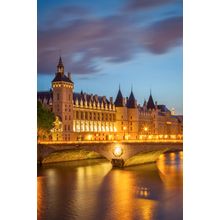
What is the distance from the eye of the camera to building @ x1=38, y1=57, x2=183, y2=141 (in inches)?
729

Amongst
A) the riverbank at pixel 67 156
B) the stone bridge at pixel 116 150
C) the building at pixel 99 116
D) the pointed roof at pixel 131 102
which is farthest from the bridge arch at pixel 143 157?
the pointed roof at pixel 131 102

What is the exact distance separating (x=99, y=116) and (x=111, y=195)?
47.0ft

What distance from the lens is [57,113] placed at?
18.9m

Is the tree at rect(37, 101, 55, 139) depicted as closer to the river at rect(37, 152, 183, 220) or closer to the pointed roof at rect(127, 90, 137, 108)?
the river at rect(37, 152, 183, 220)

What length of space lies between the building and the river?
688 centimetres

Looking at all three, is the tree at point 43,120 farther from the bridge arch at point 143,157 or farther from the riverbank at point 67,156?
the bridge arch at point 143,157

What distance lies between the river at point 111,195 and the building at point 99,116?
6880 millimetres

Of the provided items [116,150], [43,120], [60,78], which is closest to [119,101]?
[60,78]

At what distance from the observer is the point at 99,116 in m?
21.8

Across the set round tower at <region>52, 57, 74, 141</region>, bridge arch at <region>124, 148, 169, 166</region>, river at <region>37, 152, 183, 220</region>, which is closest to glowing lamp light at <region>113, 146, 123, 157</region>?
bridge arch at <region>124, 148, 169, 166</region>
